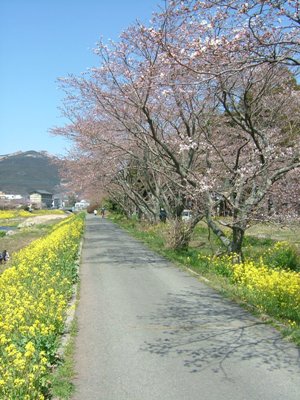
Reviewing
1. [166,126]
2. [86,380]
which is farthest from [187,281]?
[166,126]

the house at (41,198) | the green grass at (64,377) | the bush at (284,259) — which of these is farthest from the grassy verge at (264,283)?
the house at (41,198)

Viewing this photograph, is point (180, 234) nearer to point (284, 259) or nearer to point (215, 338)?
point (284, 259)

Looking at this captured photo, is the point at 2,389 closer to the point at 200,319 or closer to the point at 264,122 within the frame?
Answer: the point at 200,319

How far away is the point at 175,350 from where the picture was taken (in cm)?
624

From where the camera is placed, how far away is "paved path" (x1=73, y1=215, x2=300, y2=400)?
16.1ft

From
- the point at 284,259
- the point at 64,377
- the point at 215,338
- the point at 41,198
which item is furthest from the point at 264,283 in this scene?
the point at 41,198

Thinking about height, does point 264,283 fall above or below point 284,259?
above

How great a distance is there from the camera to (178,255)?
56.9 ft

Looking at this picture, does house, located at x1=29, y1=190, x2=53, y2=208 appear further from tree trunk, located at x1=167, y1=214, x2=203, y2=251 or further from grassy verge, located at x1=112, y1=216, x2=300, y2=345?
grassy verge, located at x1=112, y1=216, x2=300, y2=345

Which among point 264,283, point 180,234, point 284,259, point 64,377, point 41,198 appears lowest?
point 64,377

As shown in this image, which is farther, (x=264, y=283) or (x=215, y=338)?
(x=264, y=283)

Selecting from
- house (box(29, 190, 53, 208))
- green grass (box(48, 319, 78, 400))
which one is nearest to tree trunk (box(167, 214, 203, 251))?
green grass (box(48, 319, 78, 400))

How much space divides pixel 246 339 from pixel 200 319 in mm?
1362

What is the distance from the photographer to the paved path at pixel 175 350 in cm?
492
